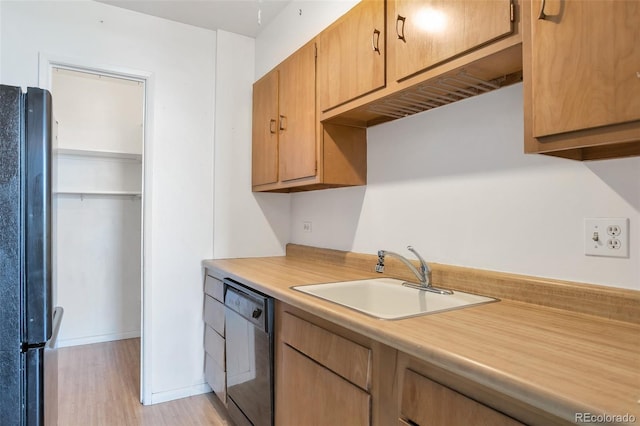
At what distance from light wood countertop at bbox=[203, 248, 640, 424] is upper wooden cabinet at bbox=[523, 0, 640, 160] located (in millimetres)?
456

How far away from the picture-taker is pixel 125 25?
2.43m

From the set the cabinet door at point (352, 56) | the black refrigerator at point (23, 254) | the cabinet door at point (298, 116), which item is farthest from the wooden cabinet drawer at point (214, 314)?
the cabinet door at point (352, 56)

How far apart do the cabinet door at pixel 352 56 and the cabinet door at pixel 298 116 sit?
0.11 meters

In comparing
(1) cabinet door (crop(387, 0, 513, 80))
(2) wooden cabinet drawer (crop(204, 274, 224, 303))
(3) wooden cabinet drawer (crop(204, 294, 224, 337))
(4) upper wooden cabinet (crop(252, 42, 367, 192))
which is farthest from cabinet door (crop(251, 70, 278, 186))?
(1) cabinet door (crop(387, 0, 513, 80))

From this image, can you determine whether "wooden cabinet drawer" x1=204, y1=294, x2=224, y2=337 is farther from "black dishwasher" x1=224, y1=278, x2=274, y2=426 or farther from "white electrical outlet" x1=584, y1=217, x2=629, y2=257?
"white electrical outlet" x1=584, y1=217, x2=629, y2=257

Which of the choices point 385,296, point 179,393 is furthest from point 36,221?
point 179,393

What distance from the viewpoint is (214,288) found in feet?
7.68

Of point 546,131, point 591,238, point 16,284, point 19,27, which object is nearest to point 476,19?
point 546,131

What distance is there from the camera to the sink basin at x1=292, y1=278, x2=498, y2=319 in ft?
4.68

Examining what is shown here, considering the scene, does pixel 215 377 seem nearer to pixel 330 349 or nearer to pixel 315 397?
pixel 315 397

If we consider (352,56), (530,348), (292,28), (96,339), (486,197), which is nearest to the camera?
(530,348)

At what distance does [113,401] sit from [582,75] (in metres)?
2.90

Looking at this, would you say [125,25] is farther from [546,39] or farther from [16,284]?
[546,39]

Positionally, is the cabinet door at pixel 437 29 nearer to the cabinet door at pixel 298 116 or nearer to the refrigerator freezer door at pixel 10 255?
the cabinet door at pixel 298 116
